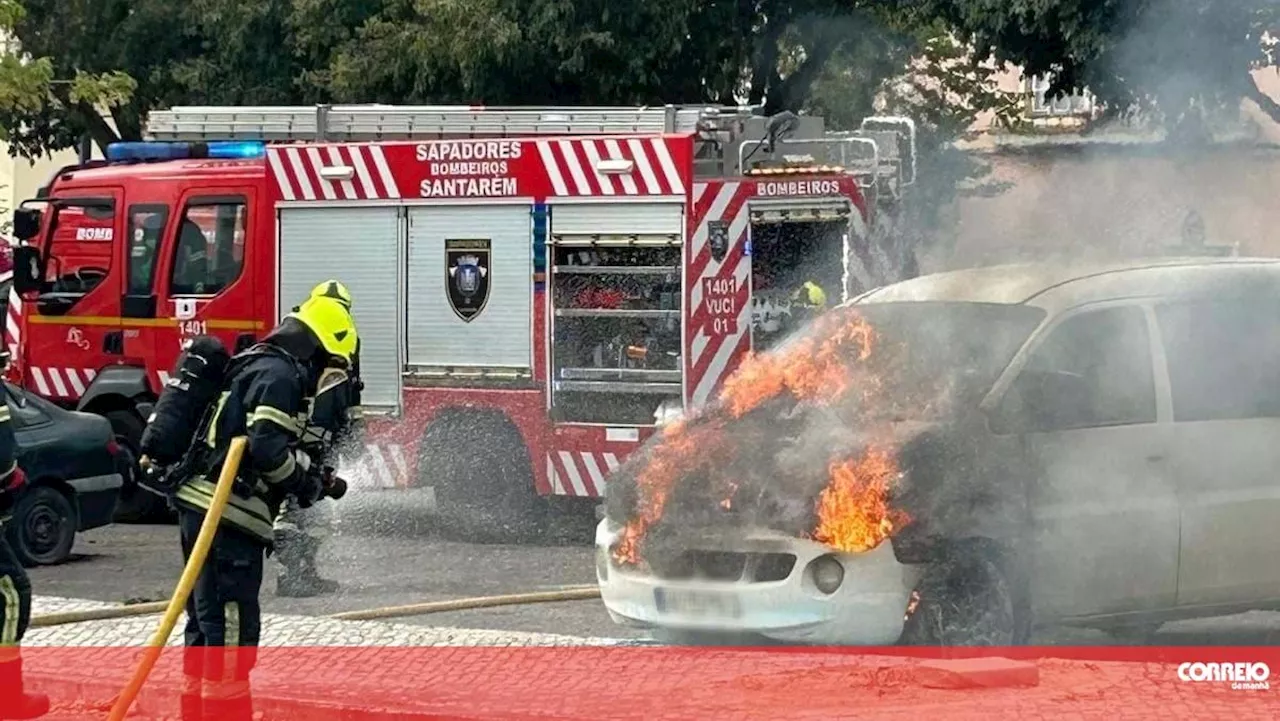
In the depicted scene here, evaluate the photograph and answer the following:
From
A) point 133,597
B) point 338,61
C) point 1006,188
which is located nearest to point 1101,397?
point 133,597

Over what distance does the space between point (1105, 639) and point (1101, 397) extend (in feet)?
4.64

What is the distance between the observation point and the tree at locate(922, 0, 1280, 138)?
10.7 meters

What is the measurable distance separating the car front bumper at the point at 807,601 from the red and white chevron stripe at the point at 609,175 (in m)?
4.76

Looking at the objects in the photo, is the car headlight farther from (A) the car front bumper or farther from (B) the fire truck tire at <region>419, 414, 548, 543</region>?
(B) the fire truck tire at <region>419, 414, 548, 543</region>

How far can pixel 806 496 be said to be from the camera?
7191mm

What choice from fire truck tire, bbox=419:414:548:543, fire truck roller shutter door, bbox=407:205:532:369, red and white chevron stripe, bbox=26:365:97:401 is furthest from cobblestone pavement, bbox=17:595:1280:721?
red and white chevron stripe, bbox=26:365:97:401

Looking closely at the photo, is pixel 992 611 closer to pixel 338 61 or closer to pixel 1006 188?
pixel 1006 188

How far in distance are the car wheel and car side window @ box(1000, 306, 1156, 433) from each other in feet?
22.0

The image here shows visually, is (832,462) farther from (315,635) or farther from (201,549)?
(315,635)

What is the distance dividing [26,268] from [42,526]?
8.10ft

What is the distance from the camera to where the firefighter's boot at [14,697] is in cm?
746

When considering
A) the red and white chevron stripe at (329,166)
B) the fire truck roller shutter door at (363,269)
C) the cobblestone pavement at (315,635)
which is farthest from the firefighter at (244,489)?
the red and white chevron stripe at (329,166)

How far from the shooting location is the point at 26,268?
1351cm

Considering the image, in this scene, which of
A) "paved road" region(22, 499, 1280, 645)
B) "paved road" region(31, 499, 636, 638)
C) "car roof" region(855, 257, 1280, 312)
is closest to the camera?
"car roof" region(855, 257, 1280, 312)
